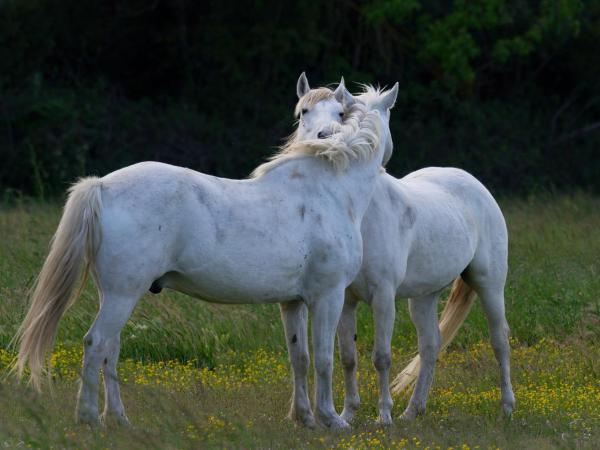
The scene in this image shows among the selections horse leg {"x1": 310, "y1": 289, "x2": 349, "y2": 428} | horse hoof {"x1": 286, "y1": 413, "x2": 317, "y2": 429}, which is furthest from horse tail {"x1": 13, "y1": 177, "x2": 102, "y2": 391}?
horse hoof {"x1": 286, "y1": 413, "x2": 317, "y2": 429}

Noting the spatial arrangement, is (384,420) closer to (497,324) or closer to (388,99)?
(497,324)

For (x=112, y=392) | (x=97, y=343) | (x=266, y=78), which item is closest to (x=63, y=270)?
(x=97, y=343)

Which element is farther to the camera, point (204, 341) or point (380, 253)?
point (204, 341)

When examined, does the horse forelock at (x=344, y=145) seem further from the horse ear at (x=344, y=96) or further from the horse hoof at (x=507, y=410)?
the horse hoof at (x=507, y=410)

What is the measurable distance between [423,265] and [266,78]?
15.7 metres

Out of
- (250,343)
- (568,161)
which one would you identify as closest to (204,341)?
(250,343)

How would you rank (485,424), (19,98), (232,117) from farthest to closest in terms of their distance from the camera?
(232,117) → (19,98) → (485,424)

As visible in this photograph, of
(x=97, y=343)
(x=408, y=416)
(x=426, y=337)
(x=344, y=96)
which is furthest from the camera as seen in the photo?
(x=426, y=337)

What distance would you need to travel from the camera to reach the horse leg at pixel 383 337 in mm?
6848

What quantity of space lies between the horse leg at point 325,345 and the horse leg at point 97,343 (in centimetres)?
120

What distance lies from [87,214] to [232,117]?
17.3 meters

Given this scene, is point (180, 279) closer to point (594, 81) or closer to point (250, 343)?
point (250, 343)

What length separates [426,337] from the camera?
7816 millimetres

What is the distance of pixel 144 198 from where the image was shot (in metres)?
5.64
